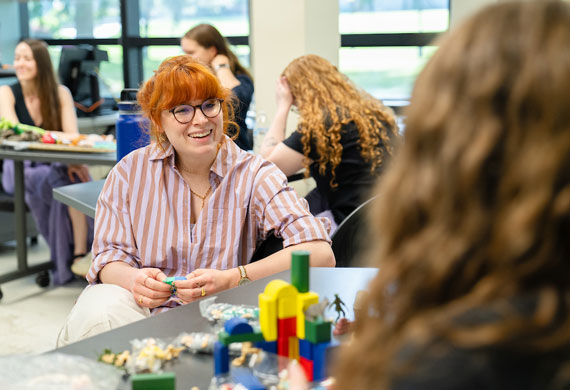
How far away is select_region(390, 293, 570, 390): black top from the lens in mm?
591

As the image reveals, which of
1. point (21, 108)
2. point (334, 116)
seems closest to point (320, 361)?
point (334, 116)

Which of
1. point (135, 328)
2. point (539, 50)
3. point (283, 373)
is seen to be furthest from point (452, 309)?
point (135, 328)

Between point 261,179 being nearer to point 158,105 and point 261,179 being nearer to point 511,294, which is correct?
point 158,105

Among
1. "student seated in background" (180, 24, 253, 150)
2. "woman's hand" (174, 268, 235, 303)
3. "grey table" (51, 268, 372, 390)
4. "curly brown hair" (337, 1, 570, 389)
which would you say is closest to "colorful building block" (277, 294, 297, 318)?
"grey table" (51, 268, 372, 390)

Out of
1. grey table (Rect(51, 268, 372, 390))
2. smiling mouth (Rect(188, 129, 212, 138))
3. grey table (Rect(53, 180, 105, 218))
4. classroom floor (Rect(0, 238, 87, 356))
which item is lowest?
classroom floor (Rect(0, 238, 87, 356))

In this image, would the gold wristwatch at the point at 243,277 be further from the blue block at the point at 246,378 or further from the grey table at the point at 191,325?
the blue block at the point at 246,378

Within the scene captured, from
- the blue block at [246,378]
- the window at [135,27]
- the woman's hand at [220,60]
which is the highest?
the window at [135,27]

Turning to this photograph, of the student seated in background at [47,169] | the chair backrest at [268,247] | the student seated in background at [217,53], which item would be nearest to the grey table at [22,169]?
the student seated in background at [47,169]

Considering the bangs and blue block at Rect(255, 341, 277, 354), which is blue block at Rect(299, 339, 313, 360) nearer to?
blue block at Rect(255, 341, 277, 354)

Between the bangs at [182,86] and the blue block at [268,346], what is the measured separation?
0.96m

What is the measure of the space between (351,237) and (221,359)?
125 cm

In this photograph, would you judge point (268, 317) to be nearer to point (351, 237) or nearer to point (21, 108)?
point (351, 237)

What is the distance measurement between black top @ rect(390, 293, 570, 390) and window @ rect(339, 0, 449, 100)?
504 centimetres

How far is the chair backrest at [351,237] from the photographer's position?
2205 mm
